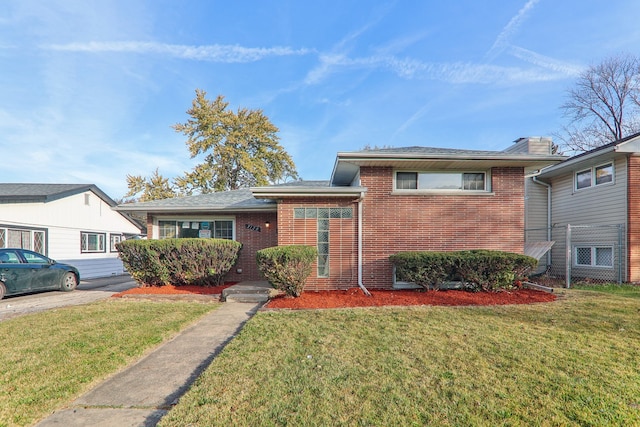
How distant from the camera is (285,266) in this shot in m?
6.49

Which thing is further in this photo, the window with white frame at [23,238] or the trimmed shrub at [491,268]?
the window with white frame at [23,238]

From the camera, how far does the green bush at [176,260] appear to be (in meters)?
8.43

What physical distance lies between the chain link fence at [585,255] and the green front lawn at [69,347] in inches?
Result: 429

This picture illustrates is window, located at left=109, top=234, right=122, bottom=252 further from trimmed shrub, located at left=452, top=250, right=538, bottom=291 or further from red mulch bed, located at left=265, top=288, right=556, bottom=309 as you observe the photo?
trimmed shrub, located at left=452, top=250, right=538, bottom=291

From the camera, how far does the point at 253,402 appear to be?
259 centimetres

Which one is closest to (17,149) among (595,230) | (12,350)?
(12,350)

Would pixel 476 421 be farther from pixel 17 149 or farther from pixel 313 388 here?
pixel 17 149

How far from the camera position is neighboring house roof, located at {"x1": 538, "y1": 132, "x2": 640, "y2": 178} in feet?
28.9

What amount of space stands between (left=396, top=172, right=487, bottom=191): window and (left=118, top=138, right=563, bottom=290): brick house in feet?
0.10

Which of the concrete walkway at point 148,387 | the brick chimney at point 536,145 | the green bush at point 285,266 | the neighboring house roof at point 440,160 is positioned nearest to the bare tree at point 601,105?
the brick chimney at point 536,145

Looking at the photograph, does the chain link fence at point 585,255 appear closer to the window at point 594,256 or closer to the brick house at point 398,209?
the window at point 594,256

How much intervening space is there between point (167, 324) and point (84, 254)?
11704 mm

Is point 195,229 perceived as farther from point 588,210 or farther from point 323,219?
point 588,210

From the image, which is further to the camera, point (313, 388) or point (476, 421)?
point (313, 388)
